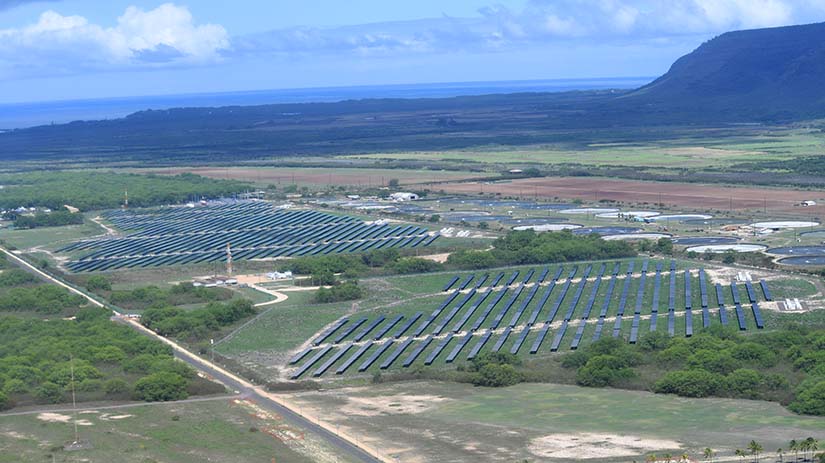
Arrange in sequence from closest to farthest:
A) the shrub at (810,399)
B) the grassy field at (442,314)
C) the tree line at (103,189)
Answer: the shrub at (810,399)
the grassy field at (442,314)
the tree line at (103,189)

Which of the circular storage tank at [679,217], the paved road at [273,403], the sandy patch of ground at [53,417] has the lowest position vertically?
the circular storage tank at [679,217]

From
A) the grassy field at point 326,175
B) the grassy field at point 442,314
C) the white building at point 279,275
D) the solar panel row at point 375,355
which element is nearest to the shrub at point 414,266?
the grassy field at point 442,314

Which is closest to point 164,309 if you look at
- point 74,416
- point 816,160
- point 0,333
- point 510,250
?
point 0,333

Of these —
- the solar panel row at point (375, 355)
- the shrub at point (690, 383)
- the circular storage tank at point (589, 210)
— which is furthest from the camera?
the circular storage tank at point (589, 210)

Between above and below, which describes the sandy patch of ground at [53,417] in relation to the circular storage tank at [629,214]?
above

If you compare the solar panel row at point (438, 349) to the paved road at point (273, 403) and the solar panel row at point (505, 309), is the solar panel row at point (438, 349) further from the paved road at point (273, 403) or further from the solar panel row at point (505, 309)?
the paved road at point (273, 403)

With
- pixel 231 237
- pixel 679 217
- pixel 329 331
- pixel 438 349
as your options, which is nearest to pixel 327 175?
pixel 231 237

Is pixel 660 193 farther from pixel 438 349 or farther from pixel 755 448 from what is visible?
pixel 755 448
